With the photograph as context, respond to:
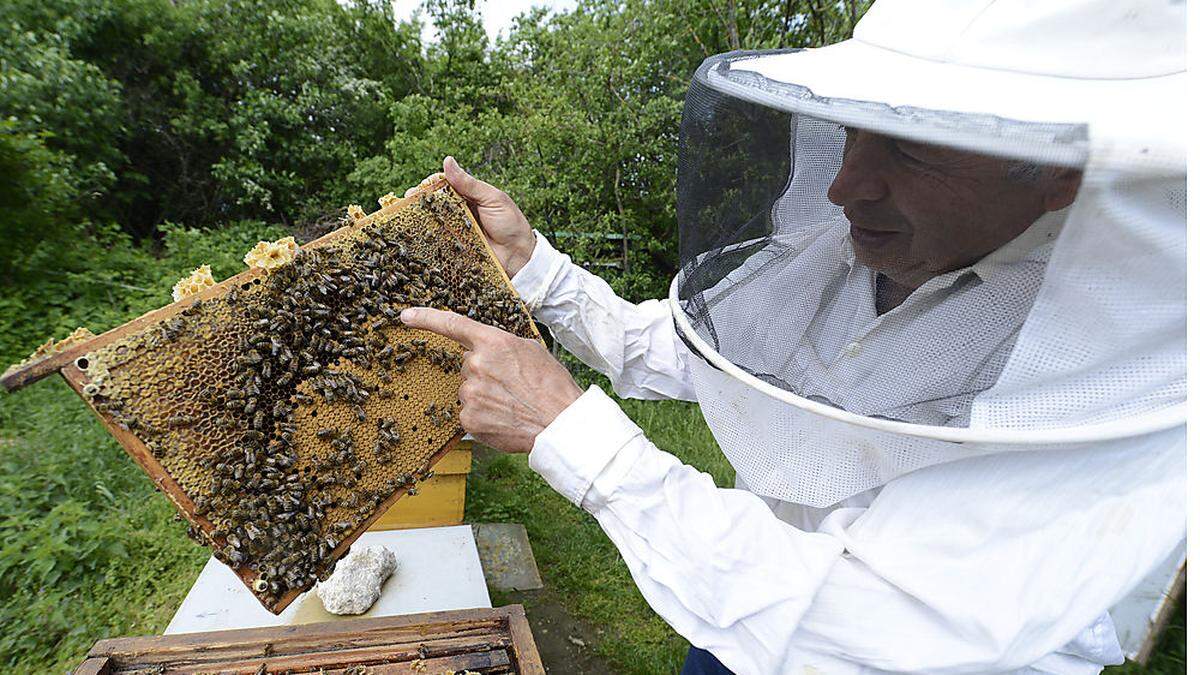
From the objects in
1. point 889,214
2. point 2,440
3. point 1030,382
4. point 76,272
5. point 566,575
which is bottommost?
point 566,575

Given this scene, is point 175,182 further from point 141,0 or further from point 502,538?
point 502,538

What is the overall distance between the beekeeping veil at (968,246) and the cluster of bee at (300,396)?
0.78 meters

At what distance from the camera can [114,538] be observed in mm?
3758

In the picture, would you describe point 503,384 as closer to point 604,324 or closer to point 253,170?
point 604,324

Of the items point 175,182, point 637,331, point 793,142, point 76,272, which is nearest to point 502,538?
point 637,331

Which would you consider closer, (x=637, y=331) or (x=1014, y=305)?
(x=1014, y=305)

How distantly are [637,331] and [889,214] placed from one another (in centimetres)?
109

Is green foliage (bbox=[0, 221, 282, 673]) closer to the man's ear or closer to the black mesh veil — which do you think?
the black mesh veil

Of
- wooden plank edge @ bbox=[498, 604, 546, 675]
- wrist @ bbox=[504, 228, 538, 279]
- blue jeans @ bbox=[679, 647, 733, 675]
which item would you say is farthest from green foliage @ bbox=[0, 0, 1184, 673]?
wrist @ bbox=[504, 228, 538, 279]

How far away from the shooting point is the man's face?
1097 millimetres

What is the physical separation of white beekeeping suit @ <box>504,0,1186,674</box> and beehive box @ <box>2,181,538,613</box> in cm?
50

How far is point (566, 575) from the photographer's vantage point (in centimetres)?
405

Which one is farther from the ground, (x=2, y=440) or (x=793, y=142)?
(x=793, y=142)

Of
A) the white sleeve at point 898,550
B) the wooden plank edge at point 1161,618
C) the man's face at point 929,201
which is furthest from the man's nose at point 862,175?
the wooden plank edge at point 1161,618
